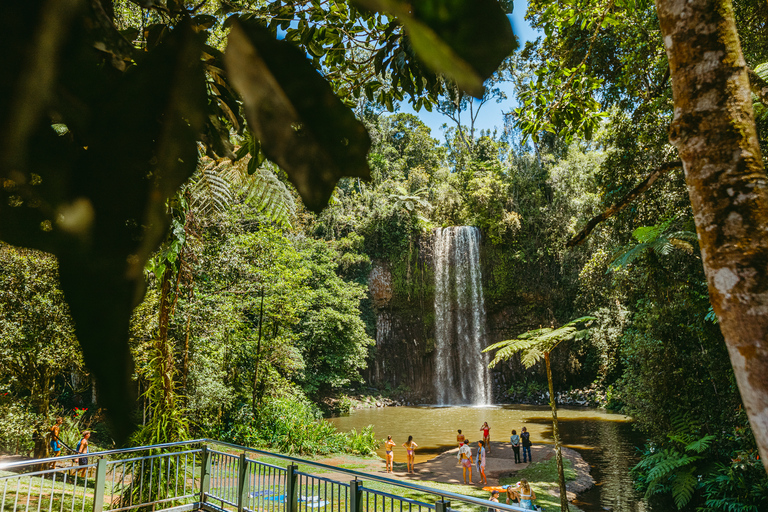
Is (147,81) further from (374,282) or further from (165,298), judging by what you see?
(374,282)

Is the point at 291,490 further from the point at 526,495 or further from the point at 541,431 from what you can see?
the point at 541,431

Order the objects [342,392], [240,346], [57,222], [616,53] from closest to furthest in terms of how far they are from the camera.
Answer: [57,222]
[616,53]
[240,346]
[342,392]

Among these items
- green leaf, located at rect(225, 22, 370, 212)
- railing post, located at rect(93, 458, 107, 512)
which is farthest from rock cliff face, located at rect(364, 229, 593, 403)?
green leaf, located at rect(225, 22, 370, 212)

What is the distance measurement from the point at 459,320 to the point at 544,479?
13.7 meters

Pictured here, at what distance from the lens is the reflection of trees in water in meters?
7.83

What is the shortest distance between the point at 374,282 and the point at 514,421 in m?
10.9

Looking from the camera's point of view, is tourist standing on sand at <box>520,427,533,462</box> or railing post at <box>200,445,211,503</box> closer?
railing post at <box>200,445,211,503</box>

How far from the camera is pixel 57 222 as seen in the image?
29 cm

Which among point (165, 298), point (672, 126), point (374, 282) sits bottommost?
point (672, 126)

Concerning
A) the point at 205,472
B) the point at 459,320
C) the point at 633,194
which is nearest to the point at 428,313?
the point at 459,320

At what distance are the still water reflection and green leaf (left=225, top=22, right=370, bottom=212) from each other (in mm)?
9158

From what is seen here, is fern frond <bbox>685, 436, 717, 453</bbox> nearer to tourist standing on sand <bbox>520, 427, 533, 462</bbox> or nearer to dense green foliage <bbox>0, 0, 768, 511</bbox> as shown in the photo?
dense green foliage <bbox>0, 0, 768, 511</bbox>

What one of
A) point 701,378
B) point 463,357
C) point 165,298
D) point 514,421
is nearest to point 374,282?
point 463,357

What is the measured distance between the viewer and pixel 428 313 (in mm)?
23688
